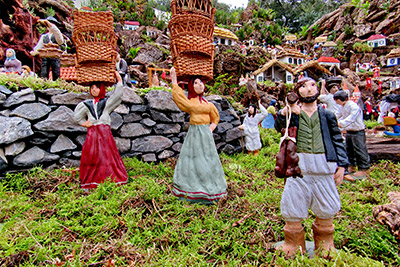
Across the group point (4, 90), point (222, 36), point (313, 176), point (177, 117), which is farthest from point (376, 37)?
point (4, 90)

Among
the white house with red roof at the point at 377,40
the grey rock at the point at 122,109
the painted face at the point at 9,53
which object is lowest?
the grey rock at the point at 122,109

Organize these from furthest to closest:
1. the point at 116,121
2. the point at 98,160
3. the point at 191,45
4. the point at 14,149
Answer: the point at 116,121, the point at 14,149, the point at 98,160, the point at 191,45

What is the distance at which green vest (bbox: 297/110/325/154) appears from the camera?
2.40m

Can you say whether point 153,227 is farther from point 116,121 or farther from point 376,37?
point 376,37

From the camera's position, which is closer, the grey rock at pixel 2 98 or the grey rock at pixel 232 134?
the grey rock at pixel 2 98

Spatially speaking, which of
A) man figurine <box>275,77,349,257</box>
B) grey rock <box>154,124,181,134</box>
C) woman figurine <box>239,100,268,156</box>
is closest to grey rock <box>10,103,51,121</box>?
grey rock <box>154,124,181,134</box>

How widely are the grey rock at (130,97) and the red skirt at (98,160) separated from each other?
1.35m

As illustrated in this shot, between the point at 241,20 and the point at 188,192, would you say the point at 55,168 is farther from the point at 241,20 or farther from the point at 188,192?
the point at 241,20

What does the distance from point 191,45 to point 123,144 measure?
2613 mm

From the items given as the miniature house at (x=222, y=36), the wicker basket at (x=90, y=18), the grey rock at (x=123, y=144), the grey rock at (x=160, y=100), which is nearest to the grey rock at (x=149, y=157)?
the grey rock at (x=123, y=144)

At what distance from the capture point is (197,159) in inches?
148

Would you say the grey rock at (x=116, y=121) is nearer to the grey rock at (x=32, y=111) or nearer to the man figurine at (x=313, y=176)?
the grey rock at (x=32, y=111)

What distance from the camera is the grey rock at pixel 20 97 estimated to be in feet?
14.2

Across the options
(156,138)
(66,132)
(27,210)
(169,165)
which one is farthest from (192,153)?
(66,132)
